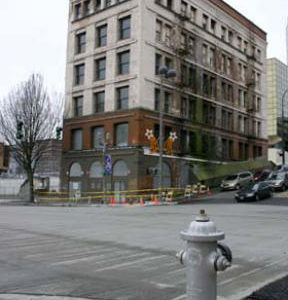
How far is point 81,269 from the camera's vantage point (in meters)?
8.59

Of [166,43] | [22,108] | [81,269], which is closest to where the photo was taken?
[81,269]

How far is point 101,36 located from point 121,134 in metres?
11.9

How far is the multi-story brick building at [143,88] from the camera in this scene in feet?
148

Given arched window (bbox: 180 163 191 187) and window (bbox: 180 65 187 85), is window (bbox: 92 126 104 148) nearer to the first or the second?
arched window (bbox: 180 163 191 187)

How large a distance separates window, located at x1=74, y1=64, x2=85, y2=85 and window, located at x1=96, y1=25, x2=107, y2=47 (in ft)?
10.8

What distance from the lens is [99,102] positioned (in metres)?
49.5

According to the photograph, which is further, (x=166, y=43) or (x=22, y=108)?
(x=166, y=43)

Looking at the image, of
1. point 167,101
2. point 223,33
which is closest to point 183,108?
point 167,101

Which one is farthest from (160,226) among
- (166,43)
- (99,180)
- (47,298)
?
(166,43)

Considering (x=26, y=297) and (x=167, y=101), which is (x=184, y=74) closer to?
(x=167, y=101)

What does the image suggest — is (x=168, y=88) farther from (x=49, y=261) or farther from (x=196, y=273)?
(x=196, y=273)

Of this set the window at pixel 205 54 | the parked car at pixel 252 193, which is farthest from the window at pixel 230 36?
the parked car at pixel 252 193

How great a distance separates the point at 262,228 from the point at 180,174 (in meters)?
31.9

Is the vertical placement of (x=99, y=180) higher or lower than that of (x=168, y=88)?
lower
